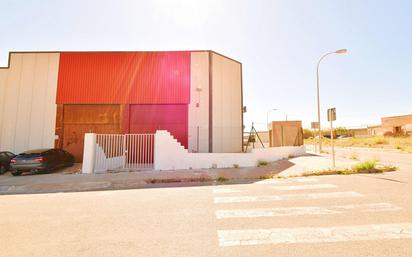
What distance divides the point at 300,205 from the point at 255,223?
73.0 inches

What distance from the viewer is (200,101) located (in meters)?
17.6

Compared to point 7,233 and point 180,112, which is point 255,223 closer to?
point 7,233

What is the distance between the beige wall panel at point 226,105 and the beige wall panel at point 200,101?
696mm

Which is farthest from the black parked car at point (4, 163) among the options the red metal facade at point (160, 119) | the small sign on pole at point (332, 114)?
the small sign on pole at point (332, 114)

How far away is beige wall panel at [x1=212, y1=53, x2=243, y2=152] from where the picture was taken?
18.0 m

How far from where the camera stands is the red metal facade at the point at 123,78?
17.0 meters

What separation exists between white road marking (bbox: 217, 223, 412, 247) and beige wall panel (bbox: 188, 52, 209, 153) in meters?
13.0

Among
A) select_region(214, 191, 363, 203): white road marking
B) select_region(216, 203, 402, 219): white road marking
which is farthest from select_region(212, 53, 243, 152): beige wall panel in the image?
select_region(216, 203, 402, 219): white road marking

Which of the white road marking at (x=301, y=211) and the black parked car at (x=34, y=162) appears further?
the black parked car at (x=34, y=162)

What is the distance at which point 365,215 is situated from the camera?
470 cm

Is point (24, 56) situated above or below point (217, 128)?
above

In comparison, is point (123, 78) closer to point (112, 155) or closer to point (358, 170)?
point (112, 155)

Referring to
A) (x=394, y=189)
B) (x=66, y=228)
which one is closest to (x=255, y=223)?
(x=66, y=228)

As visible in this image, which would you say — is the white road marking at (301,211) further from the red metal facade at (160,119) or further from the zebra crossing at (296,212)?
the red metal facade at (160,119)
